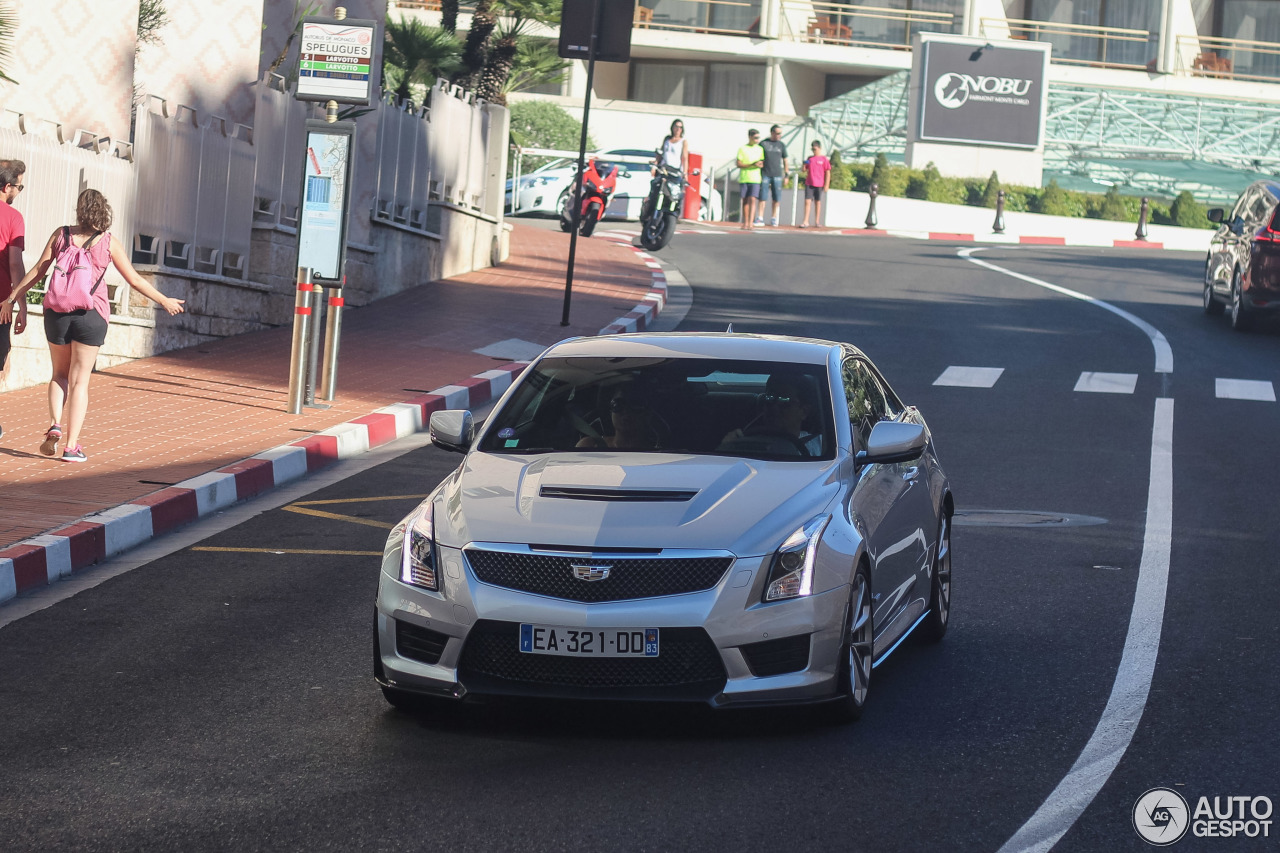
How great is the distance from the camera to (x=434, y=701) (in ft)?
20.3

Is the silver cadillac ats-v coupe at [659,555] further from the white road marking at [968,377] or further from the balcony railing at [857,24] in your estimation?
the balcony railing at [857,24]

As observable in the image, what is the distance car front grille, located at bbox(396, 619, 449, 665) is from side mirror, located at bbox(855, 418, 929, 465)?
1.78 m

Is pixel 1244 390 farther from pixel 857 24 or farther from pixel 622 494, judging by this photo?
pixel 857 24

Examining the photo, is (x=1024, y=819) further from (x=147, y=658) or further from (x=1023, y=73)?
(x=1023, y=73)

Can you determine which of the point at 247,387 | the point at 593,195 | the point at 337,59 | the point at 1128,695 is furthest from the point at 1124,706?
the point at 593,195

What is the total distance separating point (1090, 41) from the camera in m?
67.8

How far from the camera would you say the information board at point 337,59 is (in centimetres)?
1364

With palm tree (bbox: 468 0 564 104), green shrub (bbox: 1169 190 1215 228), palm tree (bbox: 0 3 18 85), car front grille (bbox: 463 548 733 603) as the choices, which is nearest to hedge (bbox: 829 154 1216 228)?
green shrub (bbox: 1169 190 1215 228)

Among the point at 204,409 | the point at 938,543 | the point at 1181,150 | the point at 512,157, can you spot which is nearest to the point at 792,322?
the point at 204,409

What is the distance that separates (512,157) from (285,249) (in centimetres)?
2801

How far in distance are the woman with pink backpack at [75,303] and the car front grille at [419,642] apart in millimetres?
5653

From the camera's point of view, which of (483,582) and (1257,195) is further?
(1257,195)

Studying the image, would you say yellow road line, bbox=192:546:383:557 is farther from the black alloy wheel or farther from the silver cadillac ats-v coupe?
the black alloy wheel

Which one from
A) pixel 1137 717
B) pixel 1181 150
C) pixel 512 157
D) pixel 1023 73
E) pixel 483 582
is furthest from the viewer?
pixel 1181 150
